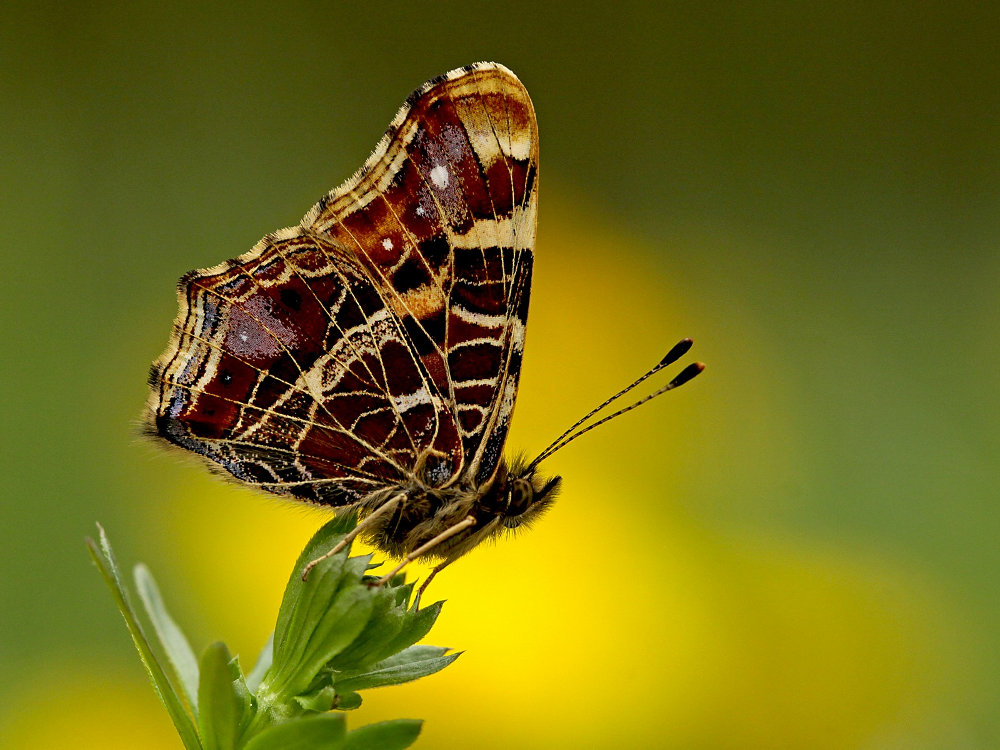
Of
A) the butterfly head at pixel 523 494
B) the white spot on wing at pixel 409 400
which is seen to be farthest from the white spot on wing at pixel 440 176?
the butterfly head at pixel 523 494

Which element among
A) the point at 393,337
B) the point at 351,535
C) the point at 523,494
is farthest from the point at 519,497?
the point at 351,535

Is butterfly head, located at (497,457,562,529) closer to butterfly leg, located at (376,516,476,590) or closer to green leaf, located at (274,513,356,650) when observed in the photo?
butterfly leg, located at (376,516,476,590)

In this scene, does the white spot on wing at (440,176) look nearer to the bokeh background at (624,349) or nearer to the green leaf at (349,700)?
the green leaf at (349,700)

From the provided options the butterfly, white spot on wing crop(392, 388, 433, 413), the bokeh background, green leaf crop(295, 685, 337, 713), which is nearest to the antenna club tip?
the butterfly

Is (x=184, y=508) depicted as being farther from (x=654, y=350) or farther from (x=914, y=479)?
(x=914, y=479)

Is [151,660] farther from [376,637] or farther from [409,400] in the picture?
[409,400]

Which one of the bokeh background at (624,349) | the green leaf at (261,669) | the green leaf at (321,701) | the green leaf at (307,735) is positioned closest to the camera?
the green leaf at (307,735)

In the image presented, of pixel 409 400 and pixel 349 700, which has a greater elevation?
pixel 409 400
